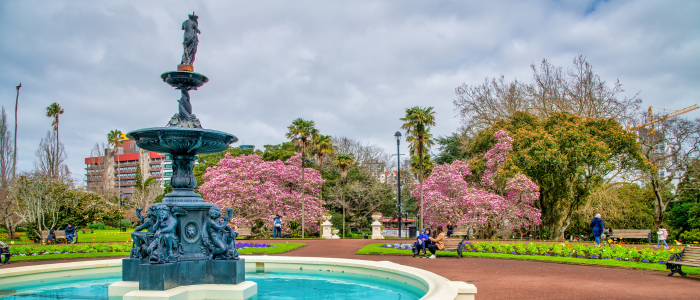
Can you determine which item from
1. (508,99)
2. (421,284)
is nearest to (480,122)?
(508,99)

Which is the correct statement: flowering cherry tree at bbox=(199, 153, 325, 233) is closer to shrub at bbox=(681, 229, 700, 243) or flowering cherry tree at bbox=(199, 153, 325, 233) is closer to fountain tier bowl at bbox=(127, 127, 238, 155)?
fountain tier bowl at bbox=(127, 127, 238, 155)

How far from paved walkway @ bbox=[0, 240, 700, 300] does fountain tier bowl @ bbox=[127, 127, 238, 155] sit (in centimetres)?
587

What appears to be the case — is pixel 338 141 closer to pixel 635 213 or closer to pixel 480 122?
pixel 480 122

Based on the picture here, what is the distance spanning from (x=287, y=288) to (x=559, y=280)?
6.08 meters

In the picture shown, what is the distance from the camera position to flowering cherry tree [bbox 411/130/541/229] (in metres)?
24.5

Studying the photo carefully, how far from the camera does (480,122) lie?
114ft

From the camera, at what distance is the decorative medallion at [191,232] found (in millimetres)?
8227

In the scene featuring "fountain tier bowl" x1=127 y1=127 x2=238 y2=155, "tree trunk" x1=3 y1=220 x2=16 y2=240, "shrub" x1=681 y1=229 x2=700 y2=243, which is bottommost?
"shrub" x1=681 y1=229 x2=700 y2=243

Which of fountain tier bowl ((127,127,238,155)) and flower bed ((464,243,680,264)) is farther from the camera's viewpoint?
flower bed ((464,243,680,264))

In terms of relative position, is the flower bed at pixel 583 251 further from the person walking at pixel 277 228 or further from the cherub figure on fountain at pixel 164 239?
the person walking at pixel 277 228

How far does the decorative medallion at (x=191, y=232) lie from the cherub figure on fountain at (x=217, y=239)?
0.48 feet

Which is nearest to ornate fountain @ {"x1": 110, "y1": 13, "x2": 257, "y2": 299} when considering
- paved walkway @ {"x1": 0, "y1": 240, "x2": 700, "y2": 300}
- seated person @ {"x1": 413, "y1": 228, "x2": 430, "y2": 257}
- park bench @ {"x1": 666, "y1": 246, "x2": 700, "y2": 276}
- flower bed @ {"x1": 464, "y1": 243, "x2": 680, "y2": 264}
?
paved walkway @ {"x1": 0, "y1": 240, "x2": 700, "y2": 300}

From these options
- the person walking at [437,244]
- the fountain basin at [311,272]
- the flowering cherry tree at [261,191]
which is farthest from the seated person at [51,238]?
the person walking at [437,244]

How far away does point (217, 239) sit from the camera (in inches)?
326
